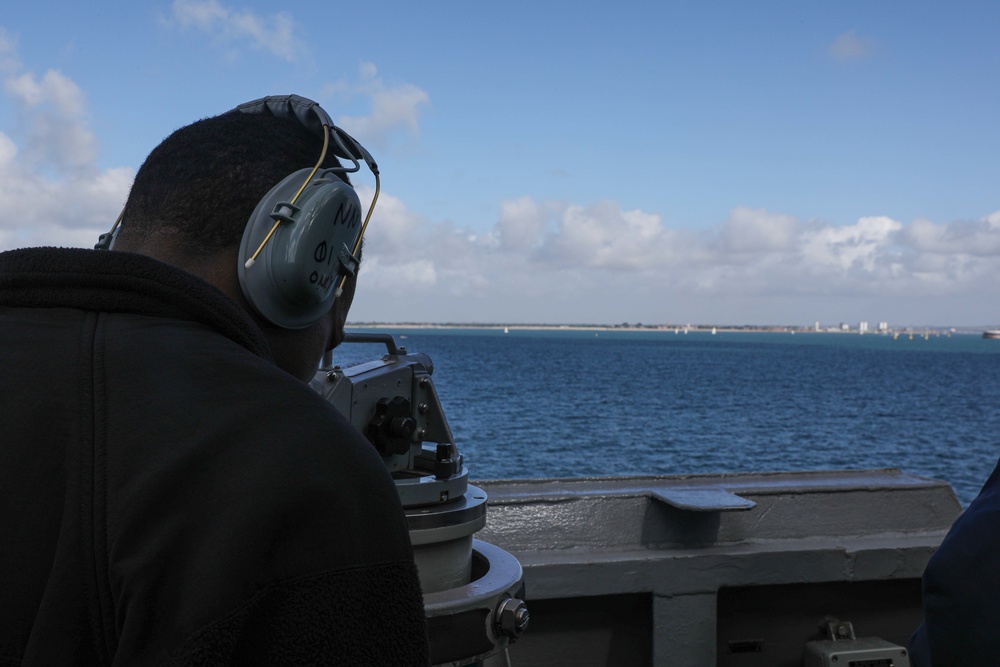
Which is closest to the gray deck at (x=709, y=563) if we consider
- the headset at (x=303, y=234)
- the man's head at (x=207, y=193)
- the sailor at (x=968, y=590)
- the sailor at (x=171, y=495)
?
the sailor at (x=968, y=590)

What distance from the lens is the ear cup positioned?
1.27m

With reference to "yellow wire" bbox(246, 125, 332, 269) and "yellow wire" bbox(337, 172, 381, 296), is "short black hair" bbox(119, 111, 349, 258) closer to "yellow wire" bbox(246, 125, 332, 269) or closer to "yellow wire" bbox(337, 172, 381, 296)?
"yellow wire" bbox(246, 125, 332, 269)

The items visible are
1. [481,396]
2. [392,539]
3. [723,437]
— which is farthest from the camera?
[481,396]

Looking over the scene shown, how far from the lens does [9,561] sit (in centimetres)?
84

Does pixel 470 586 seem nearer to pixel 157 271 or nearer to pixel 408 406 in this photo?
pixel 408 406

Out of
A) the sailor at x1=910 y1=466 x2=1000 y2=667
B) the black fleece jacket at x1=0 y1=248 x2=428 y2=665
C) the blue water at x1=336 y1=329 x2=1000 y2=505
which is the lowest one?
the blue water at x1=336 y1=329 x2=1000 y2=505

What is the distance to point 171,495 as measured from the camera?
31.5 inches

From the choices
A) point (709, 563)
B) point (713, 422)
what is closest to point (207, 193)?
point (709, 563)

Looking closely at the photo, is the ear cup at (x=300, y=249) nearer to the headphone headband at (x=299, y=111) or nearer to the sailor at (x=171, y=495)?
the headphone headband at (x=299, y=111)

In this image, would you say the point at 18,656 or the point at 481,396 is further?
the point at 481,396

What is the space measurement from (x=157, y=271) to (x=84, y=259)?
73 millimetres

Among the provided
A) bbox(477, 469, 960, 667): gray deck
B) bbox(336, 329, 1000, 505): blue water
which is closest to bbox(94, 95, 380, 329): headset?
bbox(477, 469, 960, 667): gray deck

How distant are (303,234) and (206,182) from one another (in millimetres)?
171

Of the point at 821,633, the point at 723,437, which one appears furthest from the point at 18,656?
the point at 723,437
